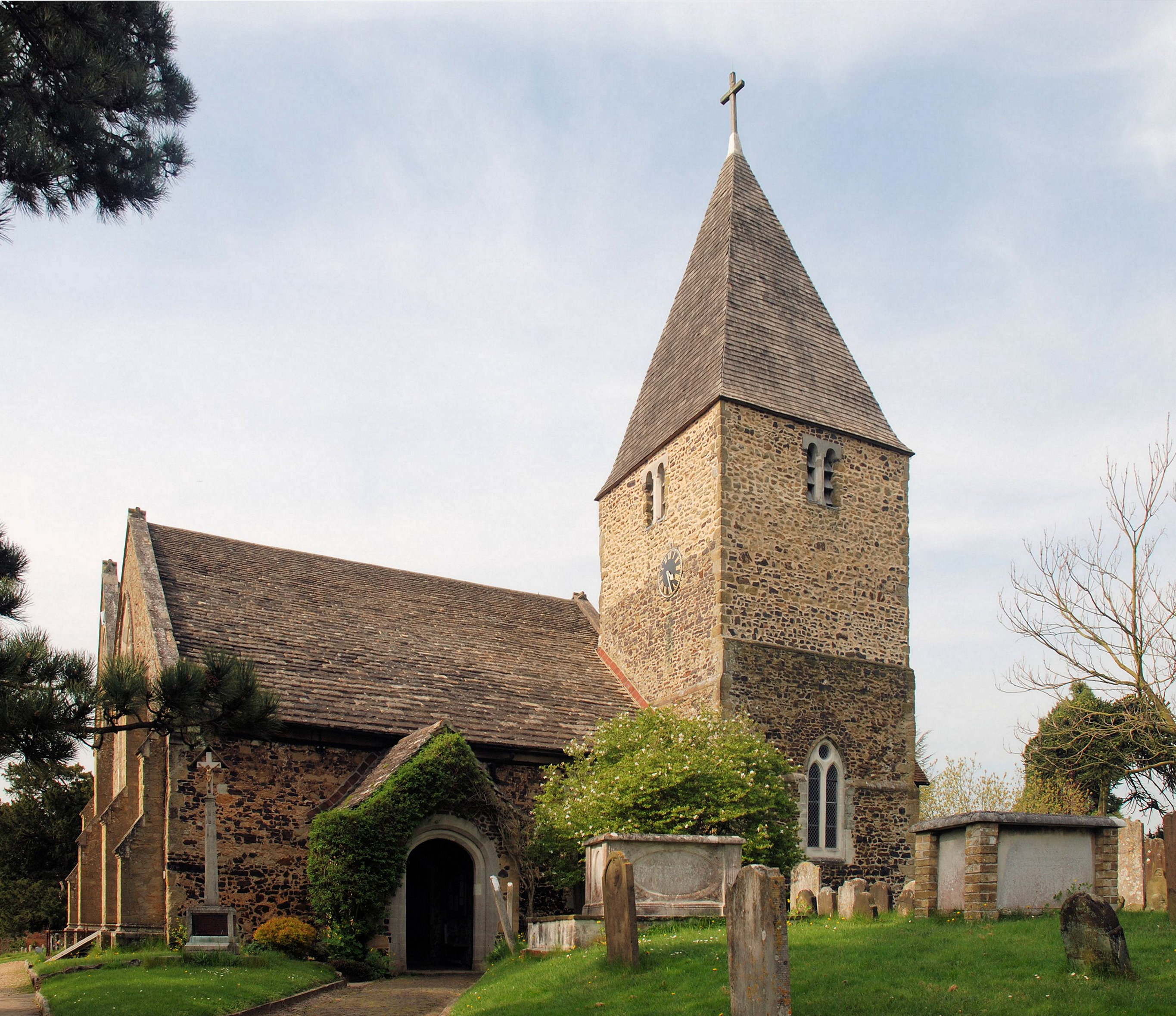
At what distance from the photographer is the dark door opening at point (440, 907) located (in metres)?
19.4

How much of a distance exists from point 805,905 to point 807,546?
9.19 meters

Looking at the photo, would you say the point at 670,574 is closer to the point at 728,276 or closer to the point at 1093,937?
the point at 728,276

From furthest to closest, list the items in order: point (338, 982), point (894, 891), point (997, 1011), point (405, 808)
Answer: point (894, 891) → point (405, 808) → point (338, 982) → point (997, 1011)

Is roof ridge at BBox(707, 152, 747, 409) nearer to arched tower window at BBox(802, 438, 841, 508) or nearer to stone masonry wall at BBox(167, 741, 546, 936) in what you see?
arched tower window at BBox(802, 438, 841, 508)

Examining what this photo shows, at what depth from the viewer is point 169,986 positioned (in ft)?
43.0

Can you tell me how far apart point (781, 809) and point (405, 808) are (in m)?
6.29

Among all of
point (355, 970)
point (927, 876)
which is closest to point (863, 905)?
point (927, 876)

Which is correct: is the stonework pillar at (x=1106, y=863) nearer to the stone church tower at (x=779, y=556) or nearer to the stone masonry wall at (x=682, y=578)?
the stone church tower at (x=779, y=556)

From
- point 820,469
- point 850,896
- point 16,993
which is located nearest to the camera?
point 850,896

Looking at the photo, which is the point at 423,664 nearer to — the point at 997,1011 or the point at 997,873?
the point at 997,873

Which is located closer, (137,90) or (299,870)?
(137,90)

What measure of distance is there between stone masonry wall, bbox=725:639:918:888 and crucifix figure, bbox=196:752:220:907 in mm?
9365

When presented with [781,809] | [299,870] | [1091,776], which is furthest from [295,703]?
[1091,776]

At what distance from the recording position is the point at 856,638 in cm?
2328
